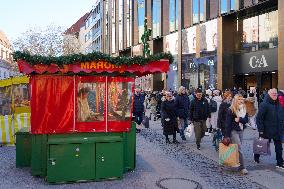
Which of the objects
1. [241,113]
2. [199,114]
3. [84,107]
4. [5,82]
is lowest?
[199,114]

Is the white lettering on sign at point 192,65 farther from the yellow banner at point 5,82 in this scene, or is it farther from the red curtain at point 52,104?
the red curtain at point 52,104

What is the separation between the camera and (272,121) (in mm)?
8367

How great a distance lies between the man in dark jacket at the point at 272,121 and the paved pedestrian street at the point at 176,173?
0.61 meters

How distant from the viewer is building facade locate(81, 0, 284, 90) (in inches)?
961

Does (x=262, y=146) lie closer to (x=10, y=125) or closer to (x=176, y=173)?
(x=176, y=173)

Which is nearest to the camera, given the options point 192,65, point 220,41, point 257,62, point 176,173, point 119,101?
→ point 119,101

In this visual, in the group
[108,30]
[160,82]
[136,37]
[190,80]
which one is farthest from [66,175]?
[108,30]

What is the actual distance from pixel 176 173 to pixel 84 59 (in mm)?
3021

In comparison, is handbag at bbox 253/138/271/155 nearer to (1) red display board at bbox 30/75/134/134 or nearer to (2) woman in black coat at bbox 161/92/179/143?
(1) red display board at bbox 30/75/134/134

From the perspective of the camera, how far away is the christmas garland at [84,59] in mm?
6977

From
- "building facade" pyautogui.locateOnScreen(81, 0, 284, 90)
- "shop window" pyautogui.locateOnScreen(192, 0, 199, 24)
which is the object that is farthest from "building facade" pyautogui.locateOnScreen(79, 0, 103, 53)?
"shop window" pyautogui.locateOnScreen(192, 0, 199, 24)

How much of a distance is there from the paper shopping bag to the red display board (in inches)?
83.3

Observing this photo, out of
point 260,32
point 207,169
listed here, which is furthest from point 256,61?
point 207,169

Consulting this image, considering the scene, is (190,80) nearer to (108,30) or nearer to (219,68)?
(219,68)
